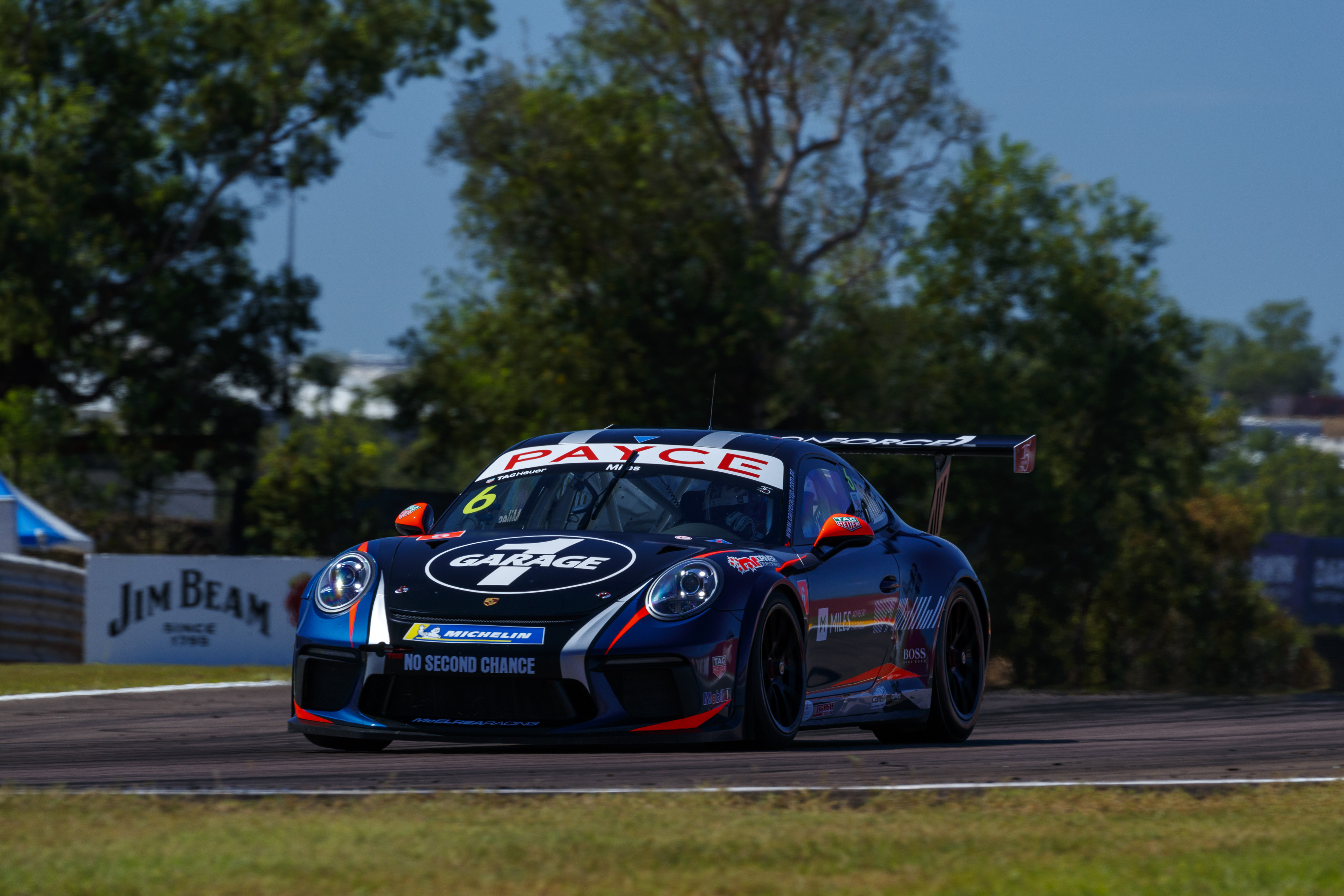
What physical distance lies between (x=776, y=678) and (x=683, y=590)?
2.17 feet

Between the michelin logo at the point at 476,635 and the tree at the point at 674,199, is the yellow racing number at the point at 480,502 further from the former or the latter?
the tree at the point at 674,199

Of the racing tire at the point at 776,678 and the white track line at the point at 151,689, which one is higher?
the racing tire at the point at 776,678

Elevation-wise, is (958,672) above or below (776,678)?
below

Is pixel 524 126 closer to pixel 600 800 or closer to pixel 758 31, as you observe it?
pixel 758 31

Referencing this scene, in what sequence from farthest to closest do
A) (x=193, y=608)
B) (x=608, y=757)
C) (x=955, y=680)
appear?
(x=193, y=608), (x=955, y=680), (x=608, y=757)

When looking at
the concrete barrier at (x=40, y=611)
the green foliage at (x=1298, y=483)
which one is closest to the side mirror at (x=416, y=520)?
the concrete barrier at (x=40, y=611)

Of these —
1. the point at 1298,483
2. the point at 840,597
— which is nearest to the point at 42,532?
the point at 840,597


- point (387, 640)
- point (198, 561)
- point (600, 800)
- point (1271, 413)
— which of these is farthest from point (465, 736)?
point (1271, 413)

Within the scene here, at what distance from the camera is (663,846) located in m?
4.38

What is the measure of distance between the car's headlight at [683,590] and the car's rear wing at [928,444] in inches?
82.8

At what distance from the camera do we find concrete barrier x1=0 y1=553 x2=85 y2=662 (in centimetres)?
1805

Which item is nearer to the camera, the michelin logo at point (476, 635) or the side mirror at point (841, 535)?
the michelin logo at point (476, 635)

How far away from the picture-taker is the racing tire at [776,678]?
22.6 ft

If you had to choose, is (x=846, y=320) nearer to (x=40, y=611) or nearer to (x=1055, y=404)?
(x=1055, y=404)
